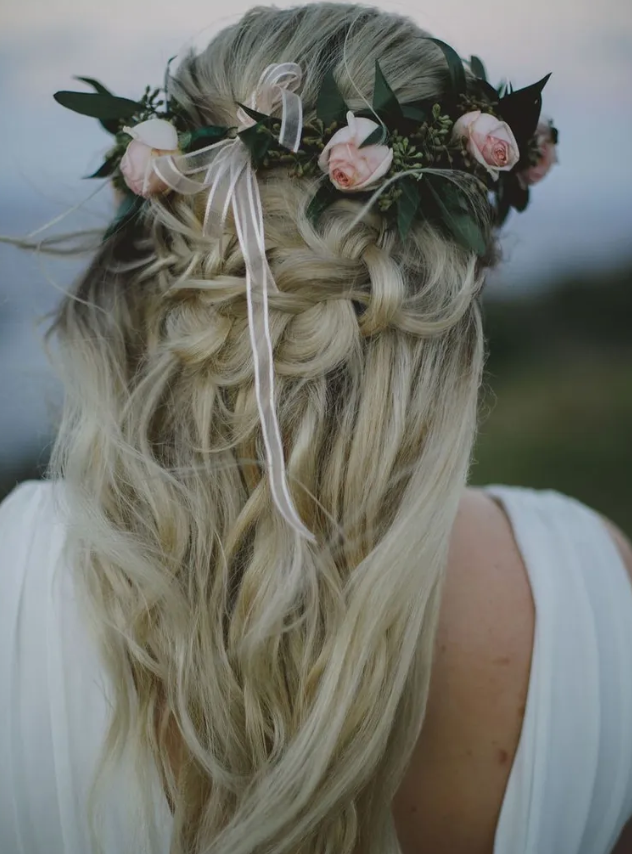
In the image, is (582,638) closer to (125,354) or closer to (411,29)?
(125,354)

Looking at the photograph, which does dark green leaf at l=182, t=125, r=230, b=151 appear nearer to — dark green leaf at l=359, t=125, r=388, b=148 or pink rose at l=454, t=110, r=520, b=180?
dark green leaf at l=359, t=125, r=388, b=148

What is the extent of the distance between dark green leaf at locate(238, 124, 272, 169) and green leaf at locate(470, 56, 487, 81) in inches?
14.8

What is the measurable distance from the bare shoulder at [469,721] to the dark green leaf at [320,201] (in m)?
0.55

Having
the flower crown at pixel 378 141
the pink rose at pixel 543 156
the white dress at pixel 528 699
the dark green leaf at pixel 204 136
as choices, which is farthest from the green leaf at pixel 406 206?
the white dress at pixel 528 699

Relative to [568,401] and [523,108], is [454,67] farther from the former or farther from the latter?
[568,401]

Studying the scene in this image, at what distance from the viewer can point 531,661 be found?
107 cm

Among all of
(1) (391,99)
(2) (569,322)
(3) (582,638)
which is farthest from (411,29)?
(2) (569,322)

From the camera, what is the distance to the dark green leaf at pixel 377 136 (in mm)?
1000

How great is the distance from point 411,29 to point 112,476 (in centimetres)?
75

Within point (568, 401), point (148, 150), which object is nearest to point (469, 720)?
point (148, 150)

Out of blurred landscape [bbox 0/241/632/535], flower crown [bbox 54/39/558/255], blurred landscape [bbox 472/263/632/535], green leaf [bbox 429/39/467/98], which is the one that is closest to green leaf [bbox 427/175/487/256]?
flower crown [bbox 54/39/558/255]

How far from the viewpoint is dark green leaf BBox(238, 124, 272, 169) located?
96 cm

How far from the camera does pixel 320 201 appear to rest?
98 centimetres

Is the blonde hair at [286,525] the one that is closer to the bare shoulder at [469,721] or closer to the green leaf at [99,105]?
the bare shoulder at [469,721]
